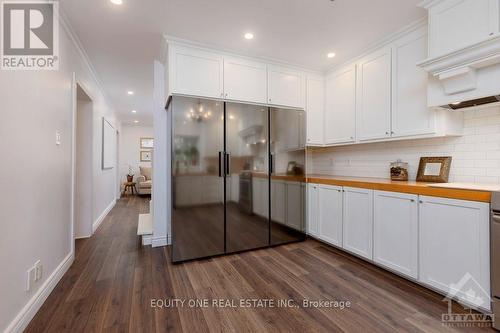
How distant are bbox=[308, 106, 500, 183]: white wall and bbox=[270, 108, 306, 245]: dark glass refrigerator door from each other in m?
0.90

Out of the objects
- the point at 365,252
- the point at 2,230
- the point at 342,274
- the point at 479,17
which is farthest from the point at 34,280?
the point at 479,17

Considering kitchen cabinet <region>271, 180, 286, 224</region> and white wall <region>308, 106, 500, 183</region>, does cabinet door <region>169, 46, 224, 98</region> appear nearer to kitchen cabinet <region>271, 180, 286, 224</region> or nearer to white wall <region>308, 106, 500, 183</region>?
kitchen cabinet <region>271, 180, 286, 224</region>

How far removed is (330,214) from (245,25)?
2.43 metres

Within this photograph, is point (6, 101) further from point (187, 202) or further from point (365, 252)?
point (365, 252)

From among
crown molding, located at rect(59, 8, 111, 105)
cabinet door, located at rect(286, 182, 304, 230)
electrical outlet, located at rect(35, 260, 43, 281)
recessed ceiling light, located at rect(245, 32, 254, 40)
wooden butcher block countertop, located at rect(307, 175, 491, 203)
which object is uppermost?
recessed ceiling light, located at rect(245, 32, 254, 40)

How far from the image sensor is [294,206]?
3268 mm

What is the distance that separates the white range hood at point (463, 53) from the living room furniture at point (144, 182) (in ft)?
24.5

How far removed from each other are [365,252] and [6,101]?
329 centimetres

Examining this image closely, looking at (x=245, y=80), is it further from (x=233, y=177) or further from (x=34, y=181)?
(x=34, y=181)

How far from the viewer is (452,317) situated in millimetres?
1704

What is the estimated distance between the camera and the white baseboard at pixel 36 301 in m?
1.52

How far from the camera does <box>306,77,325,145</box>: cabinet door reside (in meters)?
→ 3.47
